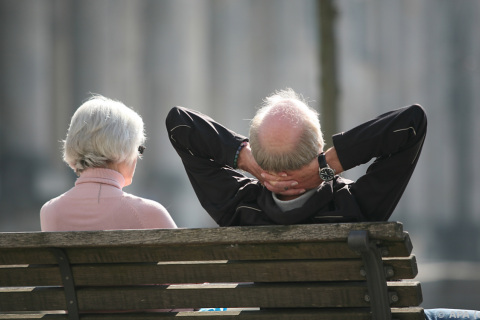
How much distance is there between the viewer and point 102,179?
10.2ft

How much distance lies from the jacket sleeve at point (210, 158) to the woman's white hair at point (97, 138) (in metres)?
0.27

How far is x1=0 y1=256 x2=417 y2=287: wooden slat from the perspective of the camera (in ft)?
7.90

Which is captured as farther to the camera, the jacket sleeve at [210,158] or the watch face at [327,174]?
the jacket sleeve at [210,158]

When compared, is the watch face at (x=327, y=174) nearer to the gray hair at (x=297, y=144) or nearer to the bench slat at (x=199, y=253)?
the gray hair at (x=297, y=144)

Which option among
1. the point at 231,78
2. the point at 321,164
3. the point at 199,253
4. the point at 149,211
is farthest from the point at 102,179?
the point at 231,78

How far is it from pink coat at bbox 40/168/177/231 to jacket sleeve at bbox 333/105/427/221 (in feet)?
2.35

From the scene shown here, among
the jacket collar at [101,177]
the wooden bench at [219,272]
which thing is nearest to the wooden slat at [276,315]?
the wooden bench at [219,272]

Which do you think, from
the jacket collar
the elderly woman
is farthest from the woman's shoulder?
the jacket collar

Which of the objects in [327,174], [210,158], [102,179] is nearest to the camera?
[327,174]

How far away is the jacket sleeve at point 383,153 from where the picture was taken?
2.60 m

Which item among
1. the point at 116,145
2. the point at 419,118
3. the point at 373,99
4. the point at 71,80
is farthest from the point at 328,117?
the point at 71,80

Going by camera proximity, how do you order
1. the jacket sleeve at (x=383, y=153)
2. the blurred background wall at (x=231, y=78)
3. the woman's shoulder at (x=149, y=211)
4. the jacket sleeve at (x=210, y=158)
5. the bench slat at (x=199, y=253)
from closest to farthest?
1. the bench slat at (x=199, y=253)
2. the jacket sleeve at (x=383, y=153)
3. the jacket sleeve at (x=210, y=158)
4. the woman's shoulder at (x=149, y=211)
5. the blurred background wall at (x=231, y=78)

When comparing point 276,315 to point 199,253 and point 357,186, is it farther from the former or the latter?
point 357,186

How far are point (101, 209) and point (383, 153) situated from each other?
1004 mm
